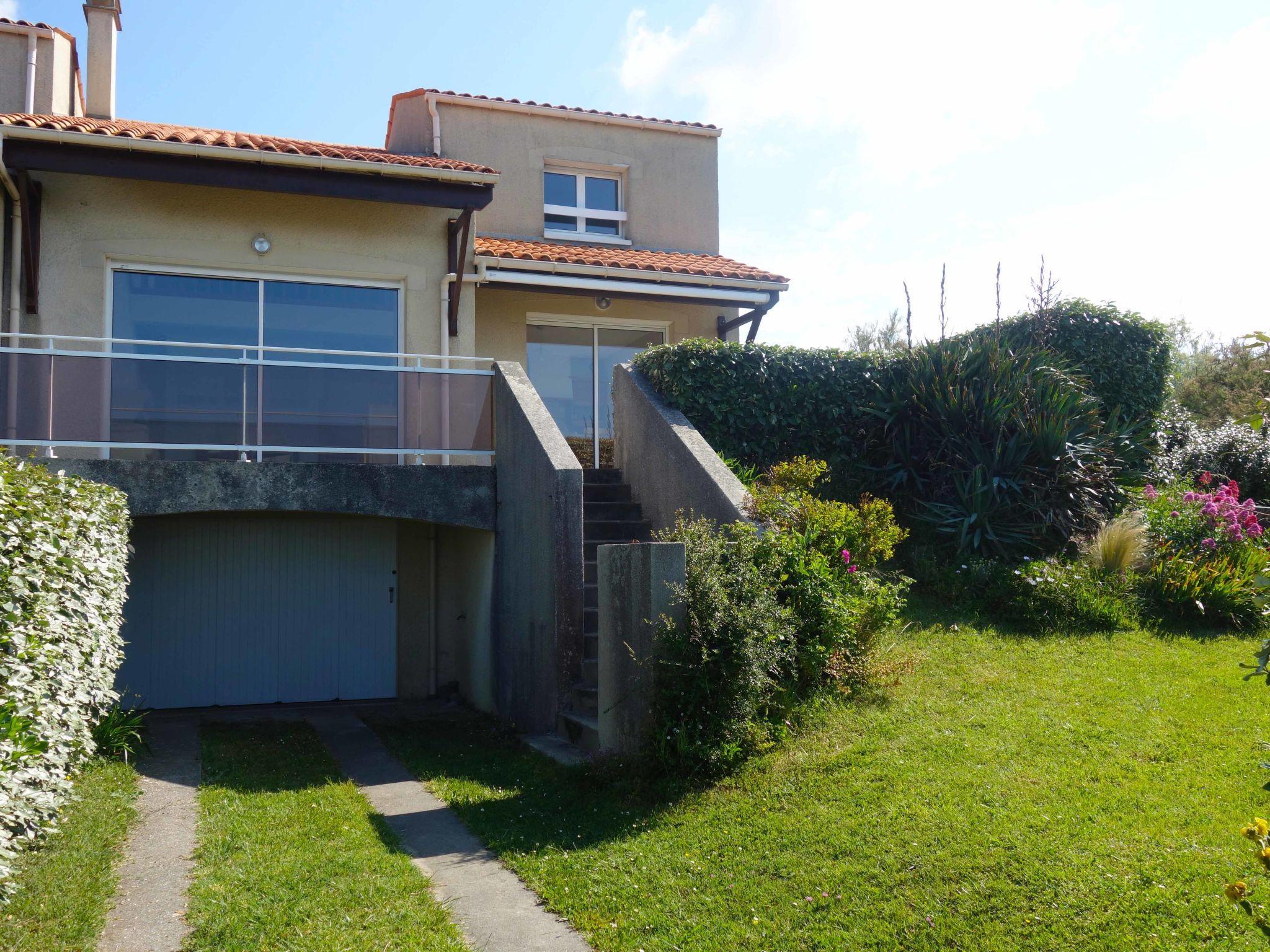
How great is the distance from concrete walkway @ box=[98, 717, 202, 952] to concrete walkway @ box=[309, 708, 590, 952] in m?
1.19

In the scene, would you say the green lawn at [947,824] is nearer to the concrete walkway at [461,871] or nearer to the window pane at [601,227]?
the concrete walkway at [461,871]

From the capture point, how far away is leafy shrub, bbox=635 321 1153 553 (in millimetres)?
10234

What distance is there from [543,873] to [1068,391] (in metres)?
8.17

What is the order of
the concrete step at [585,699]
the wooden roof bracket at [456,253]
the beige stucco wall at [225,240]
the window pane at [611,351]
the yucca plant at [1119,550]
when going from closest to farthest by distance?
the concrete step at [585,699]
the yucca plant at [1119,550]
the beige stucco wall at [225,240]
the wooden roof bracket at [456,253]
the window pane at [611,351]

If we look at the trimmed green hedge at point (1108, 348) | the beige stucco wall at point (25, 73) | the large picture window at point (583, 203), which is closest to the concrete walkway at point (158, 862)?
the beige stucco wall at point (25, 73)

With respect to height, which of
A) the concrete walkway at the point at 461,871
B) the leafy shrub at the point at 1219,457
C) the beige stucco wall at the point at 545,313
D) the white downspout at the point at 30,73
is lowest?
the concrete walkway at the point at 461,871

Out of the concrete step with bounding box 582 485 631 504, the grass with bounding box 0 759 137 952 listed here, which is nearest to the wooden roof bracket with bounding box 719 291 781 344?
the concrete step with bounding box 582 485 631 504

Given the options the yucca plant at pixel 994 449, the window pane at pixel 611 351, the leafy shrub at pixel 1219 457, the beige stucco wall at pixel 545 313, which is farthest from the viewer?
the window pane at pixel 611 351

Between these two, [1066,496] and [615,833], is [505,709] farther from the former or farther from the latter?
[1066,496]

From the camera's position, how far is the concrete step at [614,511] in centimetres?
1052

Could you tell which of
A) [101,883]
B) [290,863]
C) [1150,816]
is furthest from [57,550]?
[1150,816]

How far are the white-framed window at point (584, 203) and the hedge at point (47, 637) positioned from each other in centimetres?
953

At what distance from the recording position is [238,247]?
1160 centimetres

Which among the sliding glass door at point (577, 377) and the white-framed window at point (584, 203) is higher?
the white-framed window at point (584, 203)
